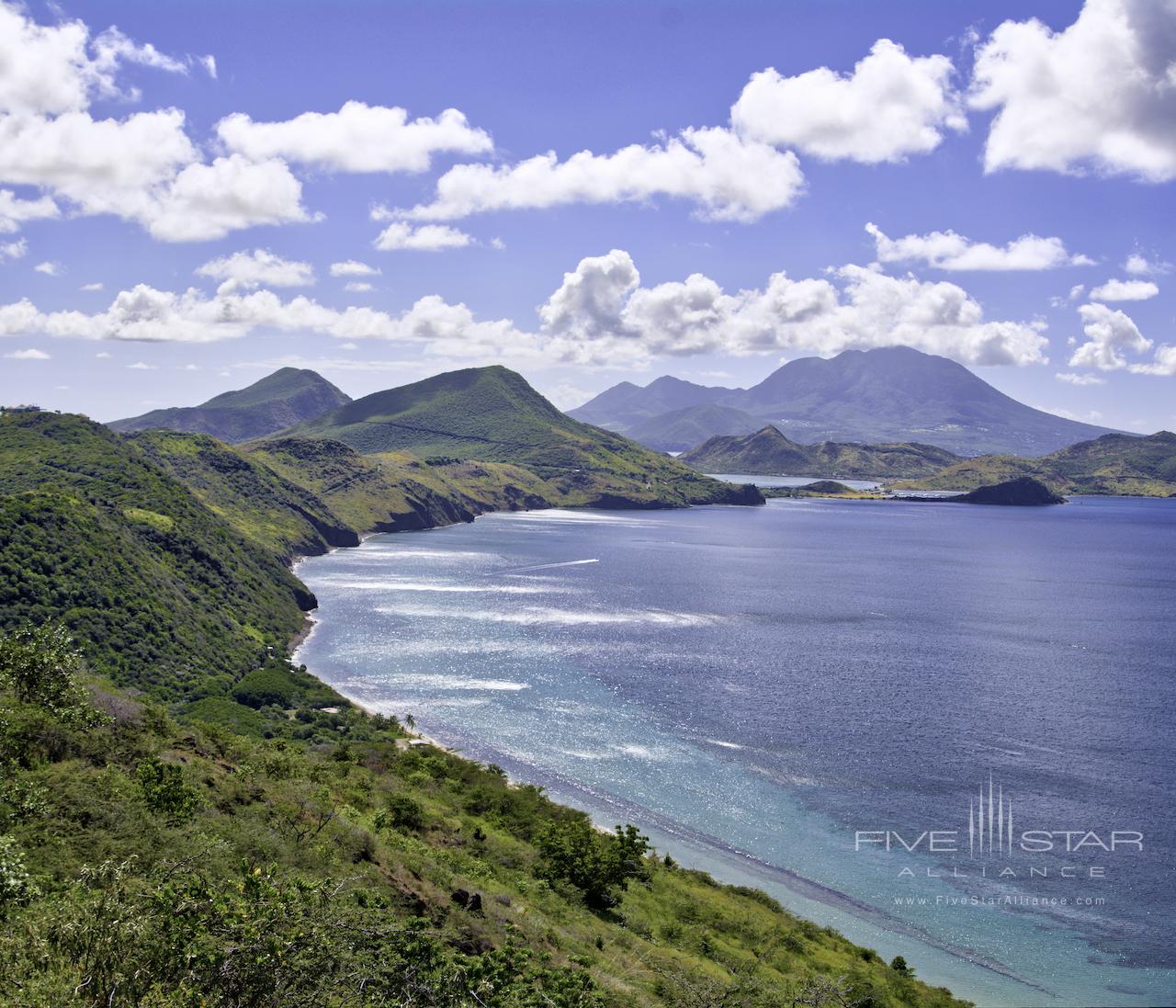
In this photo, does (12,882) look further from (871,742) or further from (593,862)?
(871,742)

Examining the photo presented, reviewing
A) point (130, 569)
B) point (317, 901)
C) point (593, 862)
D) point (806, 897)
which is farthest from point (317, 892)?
point (130, 569)

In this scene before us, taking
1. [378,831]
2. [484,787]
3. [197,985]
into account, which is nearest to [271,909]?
[197,985]

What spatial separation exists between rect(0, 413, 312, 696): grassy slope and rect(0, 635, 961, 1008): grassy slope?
48.5 meters

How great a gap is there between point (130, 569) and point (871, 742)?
95.4 metres

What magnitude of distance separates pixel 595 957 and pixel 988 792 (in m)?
50.9

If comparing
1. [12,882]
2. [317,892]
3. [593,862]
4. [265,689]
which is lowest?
[265,689]

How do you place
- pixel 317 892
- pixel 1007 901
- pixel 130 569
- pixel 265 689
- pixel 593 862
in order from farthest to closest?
pixel 130 569
pixel 265 689
pixel 1007 901
pixel 593 862
pixel 317 892

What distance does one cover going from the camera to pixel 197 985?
18438 millimetres

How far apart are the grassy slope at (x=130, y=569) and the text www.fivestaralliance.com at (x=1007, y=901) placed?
7775 cm

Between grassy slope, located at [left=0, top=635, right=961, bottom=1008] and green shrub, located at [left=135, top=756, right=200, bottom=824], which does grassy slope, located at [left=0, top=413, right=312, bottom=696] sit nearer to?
grassy slope, located at [left=0, top=635, right=961, bottom=1008]

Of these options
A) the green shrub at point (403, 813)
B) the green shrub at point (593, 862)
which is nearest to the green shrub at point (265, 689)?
the green shrub at point (403, 813)

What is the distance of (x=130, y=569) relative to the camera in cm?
11125

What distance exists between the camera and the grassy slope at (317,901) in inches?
Result: 748

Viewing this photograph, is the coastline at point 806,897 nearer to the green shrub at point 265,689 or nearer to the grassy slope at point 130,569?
the green shrub at point 265,689
